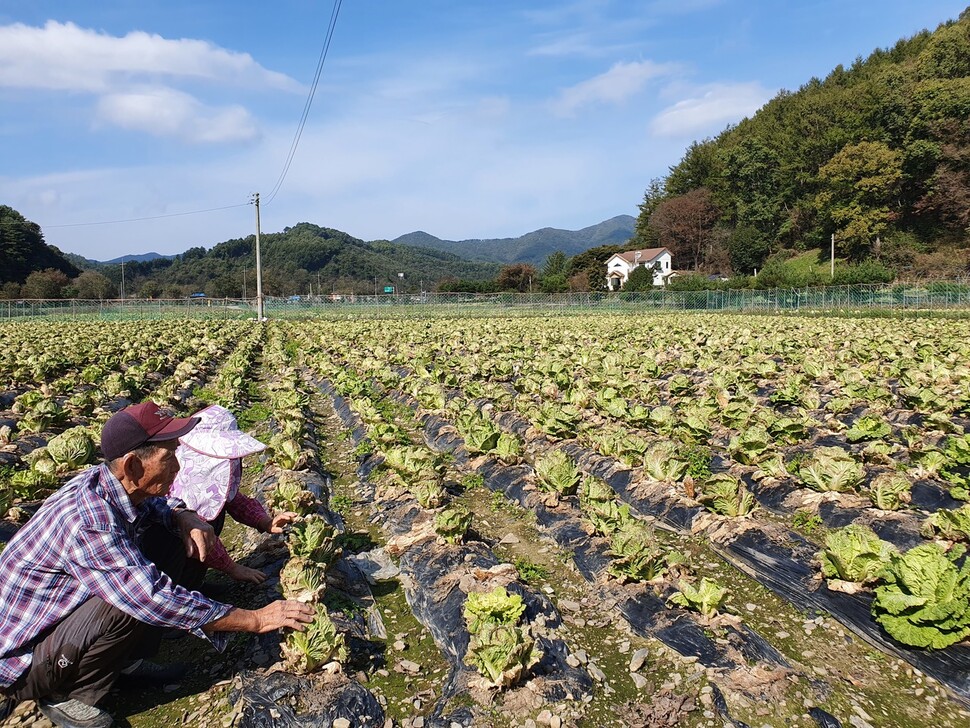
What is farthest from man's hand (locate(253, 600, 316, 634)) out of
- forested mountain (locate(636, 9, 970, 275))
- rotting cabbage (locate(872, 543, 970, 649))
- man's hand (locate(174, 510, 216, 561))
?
forested mountain (locate(636, 9, 970, 275))

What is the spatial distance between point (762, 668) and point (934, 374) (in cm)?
939

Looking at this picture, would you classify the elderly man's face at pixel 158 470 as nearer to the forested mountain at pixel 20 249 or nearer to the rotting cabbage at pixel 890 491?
the rotting cabbage at pixel 890 491

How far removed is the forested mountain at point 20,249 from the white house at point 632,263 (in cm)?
6693

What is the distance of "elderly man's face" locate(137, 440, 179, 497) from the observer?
3359 mm

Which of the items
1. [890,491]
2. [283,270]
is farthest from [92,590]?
[283,270]

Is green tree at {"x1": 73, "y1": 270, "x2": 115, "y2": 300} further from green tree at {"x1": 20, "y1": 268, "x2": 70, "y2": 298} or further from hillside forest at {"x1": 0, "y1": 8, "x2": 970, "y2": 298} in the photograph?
green tree at {"x1": 20, "y1": 268, "x2": 70, "y2": 298}

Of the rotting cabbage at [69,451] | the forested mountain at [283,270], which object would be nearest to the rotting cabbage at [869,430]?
the rotting cabbage at [69,451]

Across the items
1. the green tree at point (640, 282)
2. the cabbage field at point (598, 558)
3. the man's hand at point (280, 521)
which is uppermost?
the green tree at point (640, 282)

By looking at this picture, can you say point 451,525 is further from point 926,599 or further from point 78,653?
point 926,599

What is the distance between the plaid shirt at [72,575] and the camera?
3172 mm

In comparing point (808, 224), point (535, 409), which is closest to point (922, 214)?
point (808, 224)

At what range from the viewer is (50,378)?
14297 millimetres

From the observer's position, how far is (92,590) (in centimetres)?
324

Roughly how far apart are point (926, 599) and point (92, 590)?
4.61 metres
